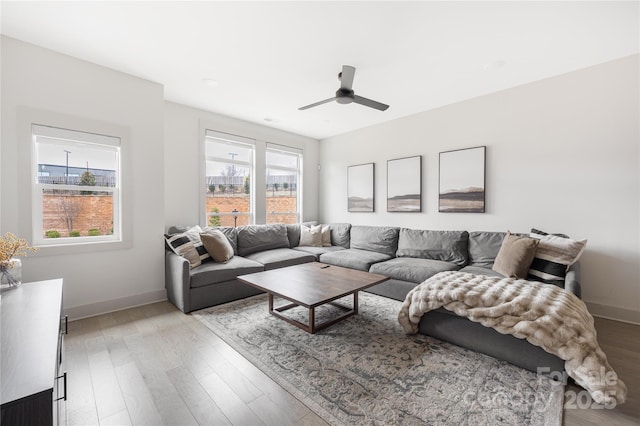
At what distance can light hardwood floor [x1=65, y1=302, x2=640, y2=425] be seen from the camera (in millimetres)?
1528

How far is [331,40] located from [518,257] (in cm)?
277

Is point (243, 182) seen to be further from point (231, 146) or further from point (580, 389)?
point (580, 389)

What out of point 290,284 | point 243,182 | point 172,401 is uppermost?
point 243,182

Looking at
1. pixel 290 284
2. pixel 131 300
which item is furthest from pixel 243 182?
pixel 290 284

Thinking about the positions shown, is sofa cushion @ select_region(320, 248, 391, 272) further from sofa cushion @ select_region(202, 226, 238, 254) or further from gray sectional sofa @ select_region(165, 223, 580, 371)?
sofa cushion @ select_region(202, 226, 238, 254)

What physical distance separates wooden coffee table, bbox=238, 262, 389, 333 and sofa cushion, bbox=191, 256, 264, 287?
49cm

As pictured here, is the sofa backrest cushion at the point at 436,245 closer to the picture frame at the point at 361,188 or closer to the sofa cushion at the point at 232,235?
the picture frame at the point at 361,188

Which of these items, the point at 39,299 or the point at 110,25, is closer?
the point at 39,299

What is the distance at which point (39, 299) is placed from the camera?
172 cm

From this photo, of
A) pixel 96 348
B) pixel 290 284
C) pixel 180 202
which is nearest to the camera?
pixel 96 348

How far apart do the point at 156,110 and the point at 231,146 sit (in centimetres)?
142

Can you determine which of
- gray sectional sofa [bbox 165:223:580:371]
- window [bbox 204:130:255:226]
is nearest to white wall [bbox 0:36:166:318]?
gray sectional sofa [bbox 165:223:580:371]

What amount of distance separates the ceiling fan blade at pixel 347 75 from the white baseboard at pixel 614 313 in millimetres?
3567

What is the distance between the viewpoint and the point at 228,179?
465cm
